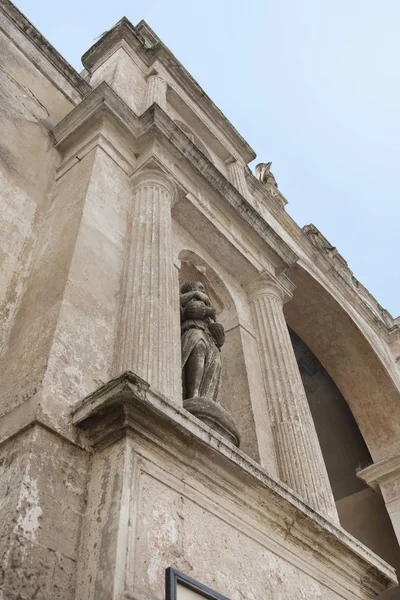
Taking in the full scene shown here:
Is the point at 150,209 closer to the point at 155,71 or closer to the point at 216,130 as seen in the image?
the point at 155,71

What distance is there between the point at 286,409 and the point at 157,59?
6791mm

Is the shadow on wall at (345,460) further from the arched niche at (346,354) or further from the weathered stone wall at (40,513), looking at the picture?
the weathered stone wall at (40,513)

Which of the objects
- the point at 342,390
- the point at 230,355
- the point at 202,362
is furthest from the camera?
the point at 342,390

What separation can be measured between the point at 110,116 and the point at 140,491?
190 inches

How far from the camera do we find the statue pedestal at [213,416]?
5.00 m

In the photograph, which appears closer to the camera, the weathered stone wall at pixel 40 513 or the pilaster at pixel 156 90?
the weathered stone wall at pixel 40 513

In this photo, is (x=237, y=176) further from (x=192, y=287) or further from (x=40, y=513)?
(x=40, y=513)

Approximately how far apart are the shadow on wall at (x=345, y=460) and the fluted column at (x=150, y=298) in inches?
273

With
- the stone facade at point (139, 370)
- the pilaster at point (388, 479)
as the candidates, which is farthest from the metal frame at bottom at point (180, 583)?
the pilaster at point (388, 479)

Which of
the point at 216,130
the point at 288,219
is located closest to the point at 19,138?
the point at 216,130

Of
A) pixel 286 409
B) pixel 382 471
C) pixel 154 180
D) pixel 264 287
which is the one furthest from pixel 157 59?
pixel 382 471

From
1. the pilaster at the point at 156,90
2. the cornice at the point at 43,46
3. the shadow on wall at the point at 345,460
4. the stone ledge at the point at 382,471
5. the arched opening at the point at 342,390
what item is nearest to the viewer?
the cornice at the point at 43,46

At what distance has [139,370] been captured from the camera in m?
4.45

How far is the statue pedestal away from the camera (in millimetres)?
5001
